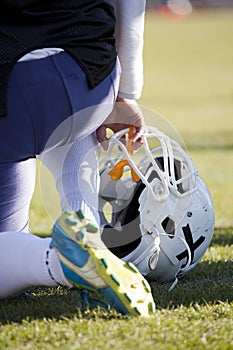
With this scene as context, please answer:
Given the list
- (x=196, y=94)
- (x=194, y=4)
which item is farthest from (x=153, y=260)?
(x=194, y=4)

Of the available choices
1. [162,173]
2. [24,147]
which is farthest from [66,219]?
[162,173]

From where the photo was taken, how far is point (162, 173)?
2.96 m

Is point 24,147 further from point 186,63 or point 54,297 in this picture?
point 186,63

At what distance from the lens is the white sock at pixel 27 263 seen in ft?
8.00

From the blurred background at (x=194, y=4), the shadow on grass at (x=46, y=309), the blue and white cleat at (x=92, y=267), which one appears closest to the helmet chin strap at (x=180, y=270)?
the shadow on grass at (x=46, y=309)

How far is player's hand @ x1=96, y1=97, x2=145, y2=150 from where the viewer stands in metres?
2.86

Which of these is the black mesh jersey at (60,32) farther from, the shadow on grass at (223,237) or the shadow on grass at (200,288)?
the shadow on grass at (223,237)

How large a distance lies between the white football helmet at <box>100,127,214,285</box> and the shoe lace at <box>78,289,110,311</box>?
1.57ft

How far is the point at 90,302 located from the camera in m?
2.51

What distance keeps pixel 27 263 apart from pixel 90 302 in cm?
23

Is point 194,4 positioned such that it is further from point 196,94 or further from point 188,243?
point 188,243

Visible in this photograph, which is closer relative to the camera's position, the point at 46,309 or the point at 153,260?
the point at 46,309

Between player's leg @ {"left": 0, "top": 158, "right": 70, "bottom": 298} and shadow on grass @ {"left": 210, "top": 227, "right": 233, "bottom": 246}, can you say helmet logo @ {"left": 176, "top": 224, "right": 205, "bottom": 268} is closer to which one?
player's leg @ {"left": 0, "top": 158, "right": 70, "bottom": 298}

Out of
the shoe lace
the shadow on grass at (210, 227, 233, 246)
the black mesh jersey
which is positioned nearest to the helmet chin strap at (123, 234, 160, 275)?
the shoe lace
